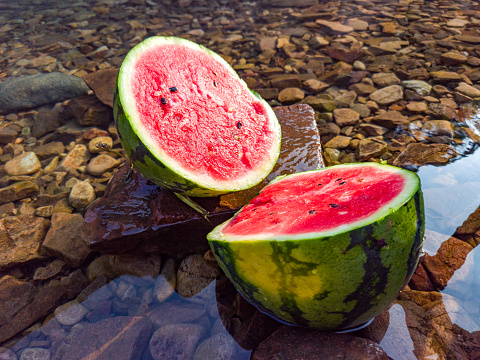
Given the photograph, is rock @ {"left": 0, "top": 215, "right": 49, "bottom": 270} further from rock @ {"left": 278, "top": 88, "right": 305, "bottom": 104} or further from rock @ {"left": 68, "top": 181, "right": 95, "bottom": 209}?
rock @ {"left": 278, "top": 88, "right": 305, "bottom": 104}

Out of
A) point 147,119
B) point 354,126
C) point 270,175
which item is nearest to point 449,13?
point 354,126

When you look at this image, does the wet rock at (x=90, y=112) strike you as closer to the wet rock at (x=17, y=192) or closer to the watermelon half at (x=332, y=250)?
the wet rock at (x=17, y=192)

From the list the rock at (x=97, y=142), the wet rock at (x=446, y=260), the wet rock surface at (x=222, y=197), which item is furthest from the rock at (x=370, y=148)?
the rock at (x=97, y=142)

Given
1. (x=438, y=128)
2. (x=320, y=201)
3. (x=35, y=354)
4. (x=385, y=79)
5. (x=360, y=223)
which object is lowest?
(x=35, y=354)

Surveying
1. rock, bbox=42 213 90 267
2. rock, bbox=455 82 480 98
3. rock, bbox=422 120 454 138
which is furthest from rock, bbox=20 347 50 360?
rock, bbox=455 82 480 98

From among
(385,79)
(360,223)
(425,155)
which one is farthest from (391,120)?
(360,223)

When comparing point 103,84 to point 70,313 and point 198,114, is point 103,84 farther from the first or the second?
point 70,313

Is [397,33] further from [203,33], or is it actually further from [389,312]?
[389,312]
